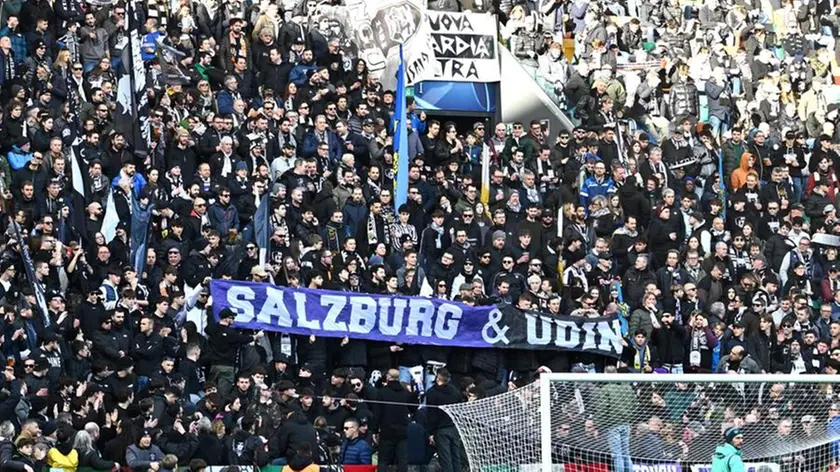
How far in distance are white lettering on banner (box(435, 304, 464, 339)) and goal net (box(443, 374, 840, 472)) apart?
210 centimetres

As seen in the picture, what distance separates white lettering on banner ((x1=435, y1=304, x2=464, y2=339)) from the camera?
84.2ft

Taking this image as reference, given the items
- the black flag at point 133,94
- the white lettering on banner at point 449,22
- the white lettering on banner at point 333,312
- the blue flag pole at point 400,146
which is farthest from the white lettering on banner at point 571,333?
the white lettering on banner at point 449,22

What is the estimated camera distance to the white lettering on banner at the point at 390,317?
25.4 meters

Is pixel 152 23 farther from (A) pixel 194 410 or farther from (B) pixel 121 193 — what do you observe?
(A) pixel 194 410

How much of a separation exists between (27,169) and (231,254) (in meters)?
2.71

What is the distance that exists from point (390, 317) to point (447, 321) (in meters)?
0.76

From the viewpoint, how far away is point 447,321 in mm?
25719

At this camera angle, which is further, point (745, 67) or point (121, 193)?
point (745, 67)

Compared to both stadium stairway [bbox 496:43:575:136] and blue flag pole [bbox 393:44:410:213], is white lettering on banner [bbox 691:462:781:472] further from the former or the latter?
stadium stairway [bbox 496:43:575:136]

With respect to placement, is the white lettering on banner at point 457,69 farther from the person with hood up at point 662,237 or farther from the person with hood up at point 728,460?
the person with hood up at point 728,460

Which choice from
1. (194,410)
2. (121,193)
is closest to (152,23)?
(121,193)

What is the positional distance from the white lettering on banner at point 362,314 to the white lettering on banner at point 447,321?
87 cm

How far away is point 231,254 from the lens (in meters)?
25.2

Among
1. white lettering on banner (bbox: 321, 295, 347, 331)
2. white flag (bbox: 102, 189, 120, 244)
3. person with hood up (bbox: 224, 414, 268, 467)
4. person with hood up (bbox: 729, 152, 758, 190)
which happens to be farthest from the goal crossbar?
person with hood up (bbox: 729, 152, 758, 190)
